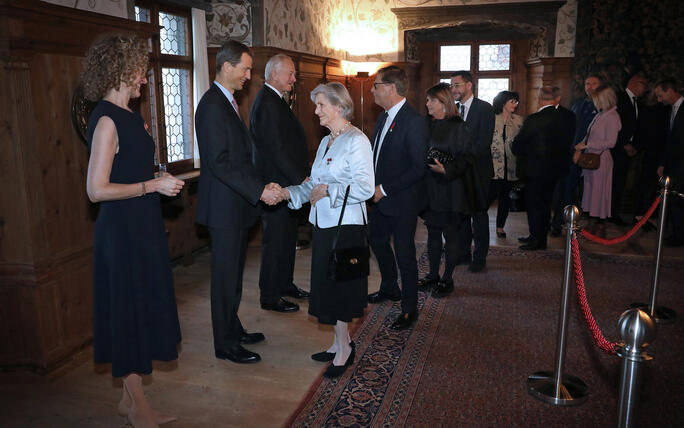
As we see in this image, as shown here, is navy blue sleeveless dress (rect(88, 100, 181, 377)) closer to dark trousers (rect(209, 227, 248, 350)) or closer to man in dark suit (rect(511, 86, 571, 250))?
dark trousers (rect(209, 227, 248, 350))

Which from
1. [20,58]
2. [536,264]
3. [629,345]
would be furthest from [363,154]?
[536,264]

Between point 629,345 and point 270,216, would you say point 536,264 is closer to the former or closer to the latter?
point 270,216

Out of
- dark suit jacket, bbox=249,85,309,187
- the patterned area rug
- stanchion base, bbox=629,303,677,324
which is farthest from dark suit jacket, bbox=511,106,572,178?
dark suit jacket, bbox=249,85,309,187

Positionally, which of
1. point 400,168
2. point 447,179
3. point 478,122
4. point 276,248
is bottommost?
point 276,248

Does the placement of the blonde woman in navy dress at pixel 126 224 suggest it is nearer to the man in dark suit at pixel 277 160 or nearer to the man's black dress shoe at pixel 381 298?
the man in dark suit at pixel 277 160

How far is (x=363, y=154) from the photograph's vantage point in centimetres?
300

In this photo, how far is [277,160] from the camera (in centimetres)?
401

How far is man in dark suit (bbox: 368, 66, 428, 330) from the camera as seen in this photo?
3635mm

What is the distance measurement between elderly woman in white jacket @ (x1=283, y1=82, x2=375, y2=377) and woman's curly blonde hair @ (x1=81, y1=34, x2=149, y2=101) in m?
0.95

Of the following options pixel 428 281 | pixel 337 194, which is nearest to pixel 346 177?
pixel 337 194

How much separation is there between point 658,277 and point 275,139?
2.82m

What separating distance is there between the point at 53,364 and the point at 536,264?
4200 millimetres

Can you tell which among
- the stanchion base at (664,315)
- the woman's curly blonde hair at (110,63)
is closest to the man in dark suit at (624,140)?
the stanchion base at (664,315)

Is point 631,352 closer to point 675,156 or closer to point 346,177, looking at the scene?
point 346,177
